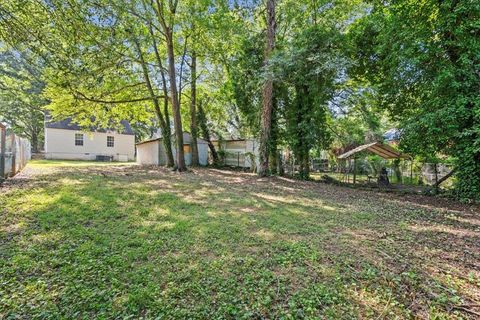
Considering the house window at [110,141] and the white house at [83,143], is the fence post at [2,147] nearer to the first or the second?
the white house at [83,143]

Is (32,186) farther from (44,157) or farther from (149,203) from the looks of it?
(44,157)

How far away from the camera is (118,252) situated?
332 centimetres

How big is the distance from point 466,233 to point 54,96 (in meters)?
16.9

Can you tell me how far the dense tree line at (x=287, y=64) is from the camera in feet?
20.1

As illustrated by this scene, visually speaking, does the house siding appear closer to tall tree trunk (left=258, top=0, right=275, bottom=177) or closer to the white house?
the white house

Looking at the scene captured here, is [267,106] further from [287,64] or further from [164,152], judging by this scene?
[164,152]

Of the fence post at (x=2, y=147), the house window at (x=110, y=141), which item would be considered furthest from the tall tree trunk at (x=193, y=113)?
the house window at (x=110, y=141)

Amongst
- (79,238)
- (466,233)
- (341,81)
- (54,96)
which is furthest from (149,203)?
(54,96)

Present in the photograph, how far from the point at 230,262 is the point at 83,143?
2585 centimetres

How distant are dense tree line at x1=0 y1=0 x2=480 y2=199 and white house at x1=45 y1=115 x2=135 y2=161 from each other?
8.84m

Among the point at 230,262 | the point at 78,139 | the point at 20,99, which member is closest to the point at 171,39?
the point at 230,262

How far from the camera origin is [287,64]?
31.9 feet

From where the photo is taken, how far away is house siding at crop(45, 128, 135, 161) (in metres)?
22.7

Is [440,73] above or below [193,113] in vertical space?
below
